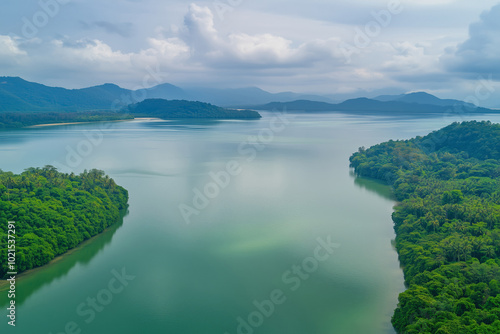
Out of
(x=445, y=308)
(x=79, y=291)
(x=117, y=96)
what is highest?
(x=117, y=96)

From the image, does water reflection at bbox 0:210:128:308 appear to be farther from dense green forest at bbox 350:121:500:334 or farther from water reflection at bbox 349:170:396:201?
water reflection at bbox 349:170:396:201

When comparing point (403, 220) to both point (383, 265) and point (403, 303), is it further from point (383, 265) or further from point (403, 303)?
point (403, 303)

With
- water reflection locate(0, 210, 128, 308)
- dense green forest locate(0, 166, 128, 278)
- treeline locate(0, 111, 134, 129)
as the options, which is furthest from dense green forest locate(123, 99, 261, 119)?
water reflection locate(0, 210, 128, 308)

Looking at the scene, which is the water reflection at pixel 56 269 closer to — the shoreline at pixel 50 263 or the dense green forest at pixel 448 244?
the shoreline at pixel 50 263

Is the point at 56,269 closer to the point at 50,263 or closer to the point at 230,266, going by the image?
the point at 50,263

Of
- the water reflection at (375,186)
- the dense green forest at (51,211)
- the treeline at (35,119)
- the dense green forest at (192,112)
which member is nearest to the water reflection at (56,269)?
the dense green forest at (51,211)

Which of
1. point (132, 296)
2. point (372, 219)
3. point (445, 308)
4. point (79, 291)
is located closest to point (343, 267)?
point (445, 308)

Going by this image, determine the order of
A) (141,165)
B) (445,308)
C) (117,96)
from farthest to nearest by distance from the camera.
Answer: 1. (117,96)
2. (141,165)
3. (445,308)
